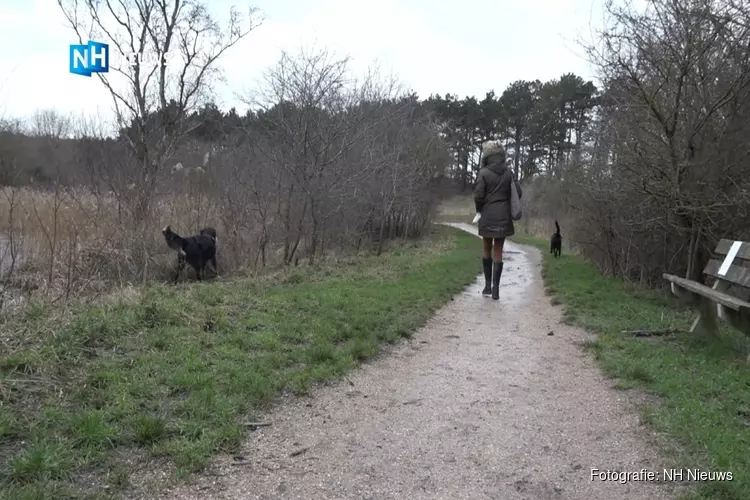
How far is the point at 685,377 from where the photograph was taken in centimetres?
474

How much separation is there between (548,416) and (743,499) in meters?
1.44

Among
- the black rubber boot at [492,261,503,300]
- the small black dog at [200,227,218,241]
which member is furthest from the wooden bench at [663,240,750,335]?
the small black dog at [200,227,218,241]

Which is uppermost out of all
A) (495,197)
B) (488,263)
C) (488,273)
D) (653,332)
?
(495,197)

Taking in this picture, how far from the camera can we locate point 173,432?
3.42m

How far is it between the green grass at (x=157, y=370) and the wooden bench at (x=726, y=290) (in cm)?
331

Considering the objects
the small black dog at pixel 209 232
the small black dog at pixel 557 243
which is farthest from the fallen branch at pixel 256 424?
the small black dog at pixel 557 243

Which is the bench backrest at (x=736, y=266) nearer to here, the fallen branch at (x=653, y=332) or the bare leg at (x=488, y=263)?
the fallen branch at (x=653, y=332)

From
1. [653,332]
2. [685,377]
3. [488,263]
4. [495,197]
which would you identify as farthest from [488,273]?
[685,377]

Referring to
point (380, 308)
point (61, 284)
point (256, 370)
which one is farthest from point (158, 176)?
point (256, 370)

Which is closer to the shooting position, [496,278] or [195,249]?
[496,278]

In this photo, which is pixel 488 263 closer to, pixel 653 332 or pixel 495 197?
pixel 495 197

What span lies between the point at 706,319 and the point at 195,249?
9579 millimetres

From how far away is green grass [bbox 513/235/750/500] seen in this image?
3197mm

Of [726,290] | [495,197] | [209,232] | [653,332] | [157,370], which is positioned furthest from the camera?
[209,232]
